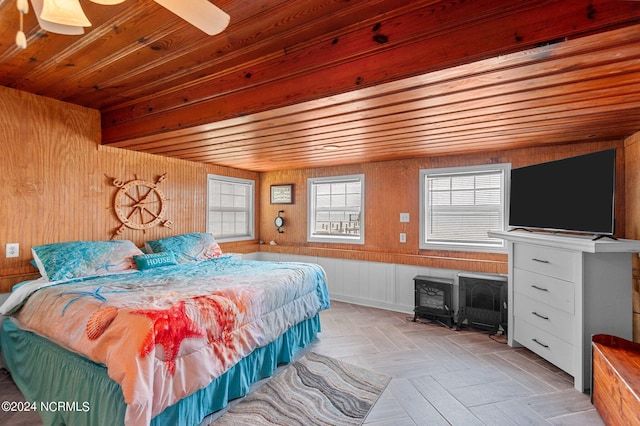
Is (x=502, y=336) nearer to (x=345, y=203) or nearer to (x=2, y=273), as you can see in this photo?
(x=345, y=203)

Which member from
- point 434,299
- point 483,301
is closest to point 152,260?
point 434,299

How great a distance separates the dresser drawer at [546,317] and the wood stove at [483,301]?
30 cm

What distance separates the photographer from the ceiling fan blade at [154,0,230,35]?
43.4 inches

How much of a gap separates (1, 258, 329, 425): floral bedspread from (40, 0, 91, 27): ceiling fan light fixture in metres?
1.40

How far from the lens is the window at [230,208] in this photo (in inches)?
181

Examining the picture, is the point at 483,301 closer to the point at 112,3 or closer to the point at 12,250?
the point at 112,3

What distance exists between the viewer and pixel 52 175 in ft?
9.24

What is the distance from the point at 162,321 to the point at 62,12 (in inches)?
58.2

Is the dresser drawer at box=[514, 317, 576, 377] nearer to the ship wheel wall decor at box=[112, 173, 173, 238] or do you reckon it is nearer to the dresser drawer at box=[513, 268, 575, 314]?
the dresser drawer at box=[513, 268, 575, 314]

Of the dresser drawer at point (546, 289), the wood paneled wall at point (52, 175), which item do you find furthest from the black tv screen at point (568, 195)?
the wood paneled wall at point (52, 175)

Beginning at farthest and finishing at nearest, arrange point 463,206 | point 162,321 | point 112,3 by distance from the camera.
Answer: point 463,206 → point 162,321 → point 112,3

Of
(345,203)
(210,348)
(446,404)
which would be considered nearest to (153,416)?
(210,348)

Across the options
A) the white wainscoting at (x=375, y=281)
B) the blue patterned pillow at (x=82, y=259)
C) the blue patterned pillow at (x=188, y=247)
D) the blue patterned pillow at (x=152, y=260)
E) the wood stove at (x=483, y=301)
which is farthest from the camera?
the white wainscoting at (x=375, y=281)

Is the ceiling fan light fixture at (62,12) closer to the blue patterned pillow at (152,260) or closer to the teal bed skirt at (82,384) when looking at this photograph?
the teal bed skirt at (82,384)
